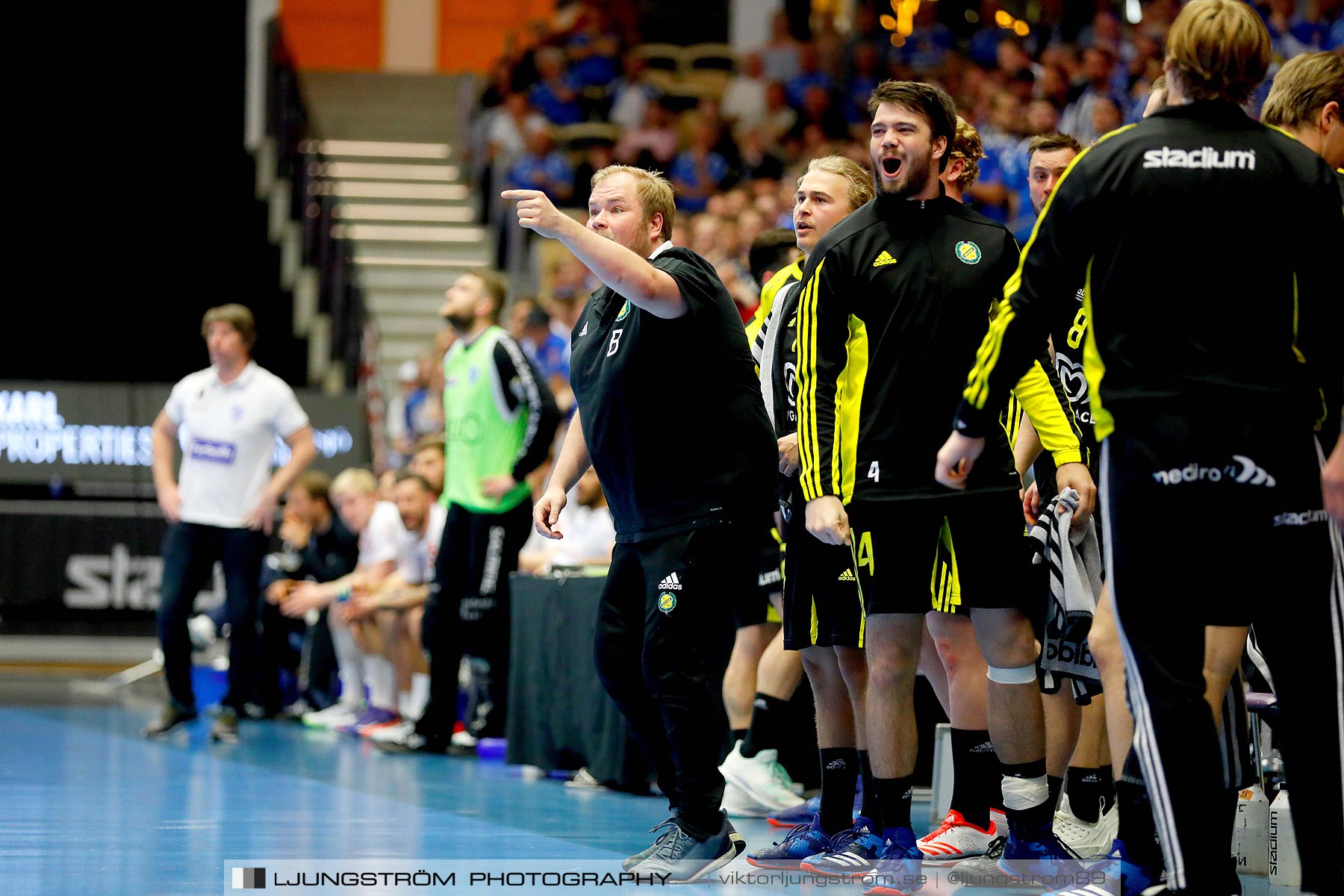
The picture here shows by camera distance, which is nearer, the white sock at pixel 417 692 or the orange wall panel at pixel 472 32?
the white sock at pixel 417 692

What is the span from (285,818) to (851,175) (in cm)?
273

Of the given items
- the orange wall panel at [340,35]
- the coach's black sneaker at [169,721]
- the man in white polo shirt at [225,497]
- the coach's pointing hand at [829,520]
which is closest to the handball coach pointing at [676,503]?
the coach's pointing hand at [829,520]

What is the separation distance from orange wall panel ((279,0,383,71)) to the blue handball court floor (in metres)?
14.3

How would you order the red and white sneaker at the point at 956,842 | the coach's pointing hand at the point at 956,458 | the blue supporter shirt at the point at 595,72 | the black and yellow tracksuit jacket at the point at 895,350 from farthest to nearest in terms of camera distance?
the blue supporter shirt at the point at 595,72
the red and white sneaker at the point at 956,842
the black and yellow tracksuit jacket at the point at 895,350
the coach's pointing hand at the point at 956,458

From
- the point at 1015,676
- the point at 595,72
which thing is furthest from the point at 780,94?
the point at 1015,676

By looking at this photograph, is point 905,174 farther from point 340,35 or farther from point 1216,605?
point 340,35

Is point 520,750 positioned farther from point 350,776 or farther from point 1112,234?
point 1112,234

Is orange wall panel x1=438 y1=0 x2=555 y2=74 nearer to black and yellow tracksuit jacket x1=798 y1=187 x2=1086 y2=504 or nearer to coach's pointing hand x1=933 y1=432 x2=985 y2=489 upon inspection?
black and yellow tracksuit jacket x1=798 y1=187 x2=1086 y2=504

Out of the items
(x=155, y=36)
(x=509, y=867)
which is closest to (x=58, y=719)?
(x=509, y=867)

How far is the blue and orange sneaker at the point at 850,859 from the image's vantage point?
4.13m

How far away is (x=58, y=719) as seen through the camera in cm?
868

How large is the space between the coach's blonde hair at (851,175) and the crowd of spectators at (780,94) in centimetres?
484

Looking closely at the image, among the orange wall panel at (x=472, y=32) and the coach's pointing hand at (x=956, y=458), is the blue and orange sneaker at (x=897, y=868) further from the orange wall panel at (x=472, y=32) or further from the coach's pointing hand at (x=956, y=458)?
the orange wall panel at (x=472, y=32)

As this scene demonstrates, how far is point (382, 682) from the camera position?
8828 mm
